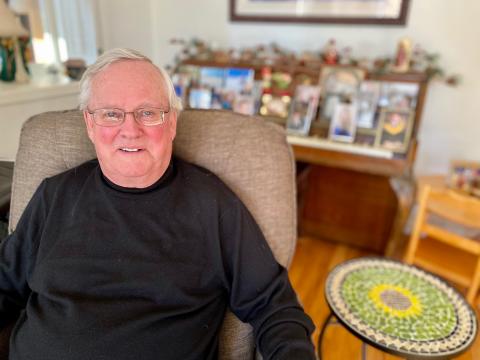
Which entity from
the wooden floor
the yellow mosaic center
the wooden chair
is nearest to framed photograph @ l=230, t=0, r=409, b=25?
the wooden chair

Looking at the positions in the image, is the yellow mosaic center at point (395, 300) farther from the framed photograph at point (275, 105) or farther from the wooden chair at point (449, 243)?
the framed photograph at point (275, 105)

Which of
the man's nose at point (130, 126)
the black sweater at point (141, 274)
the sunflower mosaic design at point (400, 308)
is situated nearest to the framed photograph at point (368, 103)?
the sunflower mosaic design at point (400, 308)

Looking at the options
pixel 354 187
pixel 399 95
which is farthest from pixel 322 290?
pixel 399 95

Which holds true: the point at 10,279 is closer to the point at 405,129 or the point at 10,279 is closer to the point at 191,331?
the point at 191,331

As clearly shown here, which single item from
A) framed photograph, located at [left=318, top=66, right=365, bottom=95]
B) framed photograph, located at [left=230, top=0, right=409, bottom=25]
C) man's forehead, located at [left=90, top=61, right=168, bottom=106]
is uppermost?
framed photograph, located at [left=230, top=0, right=409, bottom=25]

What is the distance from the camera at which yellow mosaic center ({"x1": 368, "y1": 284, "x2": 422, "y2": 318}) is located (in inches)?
45.4

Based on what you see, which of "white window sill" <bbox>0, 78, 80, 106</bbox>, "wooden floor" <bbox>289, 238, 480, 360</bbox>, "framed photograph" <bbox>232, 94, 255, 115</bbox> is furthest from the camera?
"framed photograph" <bbox>232, 94, 255, 115</bbox>

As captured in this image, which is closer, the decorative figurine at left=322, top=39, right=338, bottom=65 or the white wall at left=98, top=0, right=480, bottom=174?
the white wall at left=98, top=0, right=480, bottom=174

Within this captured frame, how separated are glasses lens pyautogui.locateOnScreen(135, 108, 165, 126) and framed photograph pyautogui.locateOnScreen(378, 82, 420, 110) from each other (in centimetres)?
150

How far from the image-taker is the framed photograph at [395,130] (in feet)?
Result: 6.43

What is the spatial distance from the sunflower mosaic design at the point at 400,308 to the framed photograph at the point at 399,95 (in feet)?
3.27

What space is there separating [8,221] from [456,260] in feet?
6.22

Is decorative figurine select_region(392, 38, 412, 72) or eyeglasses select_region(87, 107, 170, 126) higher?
decorative figurine select_region(392, 38, 412, 72)

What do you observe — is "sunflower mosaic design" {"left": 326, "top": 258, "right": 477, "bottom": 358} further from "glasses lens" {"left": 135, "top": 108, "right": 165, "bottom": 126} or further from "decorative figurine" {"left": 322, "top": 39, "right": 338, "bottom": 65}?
"decorative figurine" {"left": 322, "top": 39, "right": 338, "bottom": 65}
